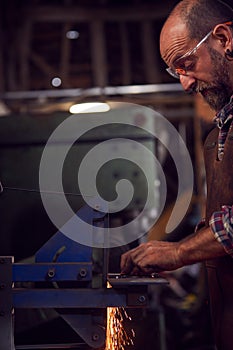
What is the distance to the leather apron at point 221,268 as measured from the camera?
2.12 meters

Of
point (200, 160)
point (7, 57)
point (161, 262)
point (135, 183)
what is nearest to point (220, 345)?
point (161, 262)

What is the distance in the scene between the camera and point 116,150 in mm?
3752

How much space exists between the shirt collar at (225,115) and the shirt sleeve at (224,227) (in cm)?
36

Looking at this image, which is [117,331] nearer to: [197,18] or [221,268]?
[221,268]

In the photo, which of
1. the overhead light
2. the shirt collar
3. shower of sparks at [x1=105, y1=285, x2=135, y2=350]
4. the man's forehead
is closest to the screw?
shower of sparks at [x1=105, y1=285, x2=135, y2=350]

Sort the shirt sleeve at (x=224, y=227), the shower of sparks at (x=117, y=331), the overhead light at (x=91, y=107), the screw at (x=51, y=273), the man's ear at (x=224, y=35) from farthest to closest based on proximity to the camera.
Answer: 1. the overhead light at (x=91, y=107)
2. the shower of sparks at (x=117, y=331)
3. the man's ear at (x=224, y=35)
4. the screw at (x=51, y=273)
5. the shirt sleeve at (x=224, y=227)

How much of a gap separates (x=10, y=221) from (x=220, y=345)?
5.94 ft

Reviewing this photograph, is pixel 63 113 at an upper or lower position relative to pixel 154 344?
upper

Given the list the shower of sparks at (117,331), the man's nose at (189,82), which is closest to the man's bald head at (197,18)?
the man's nose at (189,82)

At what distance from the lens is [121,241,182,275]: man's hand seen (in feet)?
6.80

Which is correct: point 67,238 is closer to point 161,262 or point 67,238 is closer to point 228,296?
point 161,262

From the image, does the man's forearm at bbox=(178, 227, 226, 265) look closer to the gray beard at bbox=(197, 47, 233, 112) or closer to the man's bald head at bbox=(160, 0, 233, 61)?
the gray beard at bbox=(197, 47, 233, 112)

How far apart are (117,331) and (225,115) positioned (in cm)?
93

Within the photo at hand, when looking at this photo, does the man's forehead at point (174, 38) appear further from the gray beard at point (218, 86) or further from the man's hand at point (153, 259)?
the man's hand at point (153, 259)
